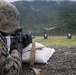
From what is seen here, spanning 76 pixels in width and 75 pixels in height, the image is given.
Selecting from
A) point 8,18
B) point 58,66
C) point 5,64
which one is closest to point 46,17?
point 58,66

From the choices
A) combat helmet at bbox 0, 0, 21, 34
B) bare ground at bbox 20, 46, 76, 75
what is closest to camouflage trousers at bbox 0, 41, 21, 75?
combat helmet at bbox 0, 0, 21, 34

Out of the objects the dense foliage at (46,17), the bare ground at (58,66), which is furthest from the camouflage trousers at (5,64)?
the dense foliage at (46,17)

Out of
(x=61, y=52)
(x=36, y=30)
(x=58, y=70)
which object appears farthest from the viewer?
(x=36, y=30)

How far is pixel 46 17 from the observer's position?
53219 millimetres

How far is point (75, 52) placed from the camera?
3.17 meters

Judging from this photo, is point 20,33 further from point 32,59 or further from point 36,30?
point 36,30

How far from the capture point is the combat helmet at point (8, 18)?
6.79ft

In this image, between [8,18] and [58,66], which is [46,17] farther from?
[8,18]

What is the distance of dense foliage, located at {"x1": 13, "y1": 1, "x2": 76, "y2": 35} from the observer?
133 feet

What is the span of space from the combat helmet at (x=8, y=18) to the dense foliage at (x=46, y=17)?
102 ft

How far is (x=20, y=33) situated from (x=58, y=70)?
465 millimetres

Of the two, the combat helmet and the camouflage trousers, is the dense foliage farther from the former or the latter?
the camouflage trousers

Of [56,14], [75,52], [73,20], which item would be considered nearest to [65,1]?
[56,14]

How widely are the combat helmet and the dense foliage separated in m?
31.2
